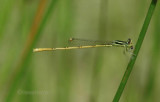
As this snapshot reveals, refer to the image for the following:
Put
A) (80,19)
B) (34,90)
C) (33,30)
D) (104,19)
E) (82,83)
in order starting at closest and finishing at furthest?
(33,30), (34,90), (104,19), (82,83), (80,19)

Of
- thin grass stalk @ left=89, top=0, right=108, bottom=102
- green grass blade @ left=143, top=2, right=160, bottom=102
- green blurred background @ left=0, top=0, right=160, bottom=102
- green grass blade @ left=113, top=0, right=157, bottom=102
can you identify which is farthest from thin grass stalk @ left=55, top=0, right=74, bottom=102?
green grass blade @ left=113, top=0, right=157, bottom=102

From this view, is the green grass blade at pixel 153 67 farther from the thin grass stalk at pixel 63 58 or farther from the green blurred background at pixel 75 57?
the thin grass stalk at pixel 63 58

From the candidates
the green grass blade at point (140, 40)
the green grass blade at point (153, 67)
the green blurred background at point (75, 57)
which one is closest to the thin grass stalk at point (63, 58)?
the green blurred background at point (75, 57)

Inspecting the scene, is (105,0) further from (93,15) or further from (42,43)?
(93,15)

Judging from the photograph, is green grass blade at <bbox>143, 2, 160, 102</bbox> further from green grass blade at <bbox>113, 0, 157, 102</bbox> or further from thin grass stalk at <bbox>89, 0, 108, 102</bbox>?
green grass blade at <bbox>113, 0, 157, 102</bbox>

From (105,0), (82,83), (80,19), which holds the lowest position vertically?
(82,83)

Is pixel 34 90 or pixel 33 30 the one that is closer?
pixel 33 30

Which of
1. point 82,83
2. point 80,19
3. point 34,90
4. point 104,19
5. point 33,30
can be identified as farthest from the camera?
point 80,19

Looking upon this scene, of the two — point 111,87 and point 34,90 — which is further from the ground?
point 34,90

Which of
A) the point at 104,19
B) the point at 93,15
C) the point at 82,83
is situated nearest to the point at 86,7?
the point at 93,15
